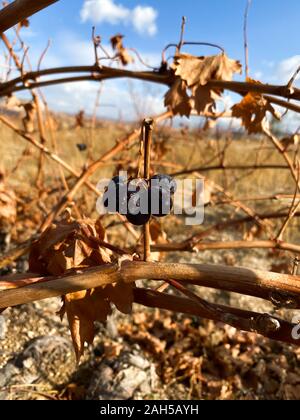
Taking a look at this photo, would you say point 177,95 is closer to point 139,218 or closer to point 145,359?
point 139,218

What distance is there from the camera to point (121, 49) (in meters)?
3.26

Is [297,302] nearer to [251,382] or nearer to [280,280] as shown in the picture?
[280,280]

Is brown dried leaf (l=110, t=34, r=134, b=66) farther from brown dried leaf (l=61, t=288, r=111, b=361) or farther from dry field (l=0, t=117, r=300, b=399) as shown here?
brown dried leaf (l=61, t=288, r=111, b=361)

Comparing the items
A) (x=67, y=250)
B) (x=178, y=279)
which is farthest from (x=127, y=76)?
(x=178, y=279)

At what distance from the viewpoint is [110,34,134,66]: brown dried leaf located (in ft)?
10.5

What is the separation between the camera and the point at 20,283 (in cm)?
106

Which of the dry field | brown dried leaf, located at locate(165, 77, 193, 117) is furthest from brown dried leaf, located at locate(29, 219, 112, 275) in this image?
brown dried leaf, located at locate(165, 77, 193, 117)

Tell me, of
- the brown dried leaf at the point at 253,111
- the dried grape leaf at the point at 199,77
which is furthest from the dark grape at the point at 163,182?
the brown dried leaf at the point at 253,111

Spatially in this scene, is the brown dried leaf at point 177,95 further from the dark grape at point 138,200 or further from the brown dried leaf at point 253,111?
the dark grape at point 138,200

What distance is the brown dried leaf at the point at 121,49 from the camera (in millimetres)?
3205

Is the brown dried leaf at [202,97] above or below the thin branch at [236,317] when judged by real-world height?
above
